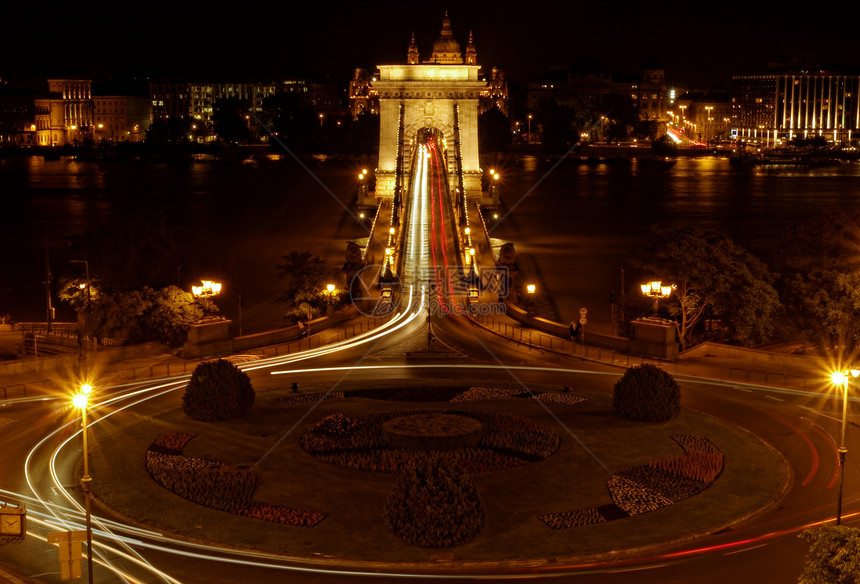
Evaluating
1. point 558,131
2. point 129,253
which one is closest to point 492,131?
point 558,131

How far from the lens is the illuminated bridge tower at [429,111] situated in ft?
338

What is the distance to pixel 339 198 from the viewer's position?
4663 inches

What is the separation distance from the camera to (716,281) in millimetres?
40406

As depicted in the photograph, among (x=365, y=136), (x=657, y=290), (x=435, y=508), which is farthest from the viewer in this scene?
(x=365, y=136)

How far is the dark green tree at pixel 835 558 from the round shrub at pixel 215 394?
17059 millimetres

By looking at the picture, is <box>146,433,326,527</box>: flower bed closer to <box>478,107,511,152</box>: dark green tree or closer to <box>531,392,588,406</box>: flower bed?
<box>531,392,588,406</box>: flower bed

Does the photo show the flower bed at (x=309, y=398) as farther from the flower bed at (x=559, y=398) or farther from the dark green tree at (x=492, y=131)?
the dark green tree at (x=492, y=131)

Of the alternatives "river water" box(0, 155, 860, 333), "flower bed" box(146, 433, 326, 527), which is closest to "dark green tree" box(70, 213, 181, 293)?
"river water" box(0, 155, 860, 333)

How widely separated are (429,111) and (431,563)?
87.6m

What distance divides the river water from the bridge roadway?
35.7ft

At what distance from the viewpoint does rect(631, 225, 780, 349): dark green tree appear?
127ft

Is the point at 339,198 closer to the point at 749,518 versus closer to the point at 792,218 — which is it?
the point at 792,218

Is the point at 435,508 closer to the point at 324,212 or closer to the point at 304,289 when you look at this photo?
the point at 304,289

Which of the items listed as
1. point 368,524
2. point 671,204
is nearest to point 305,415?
point 368,524
